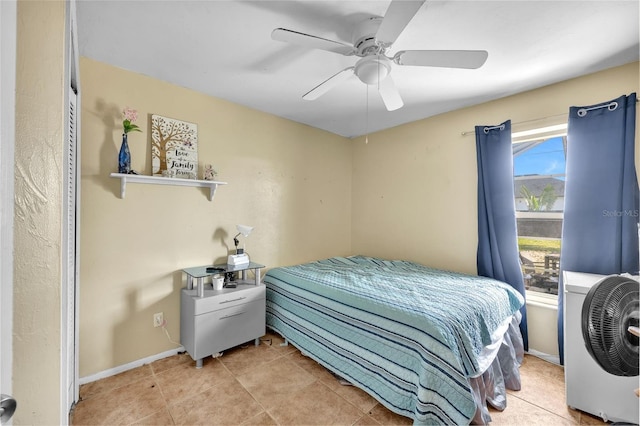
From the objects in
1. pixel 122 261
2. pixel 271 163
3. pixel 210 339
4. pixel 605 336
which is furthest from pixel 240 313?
pixel 605 336

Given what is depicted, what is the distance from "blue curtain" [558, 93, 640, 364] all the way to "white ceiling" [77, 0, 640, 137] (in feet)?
1.33

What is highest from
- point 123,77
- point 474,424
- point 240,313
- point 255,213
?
point 123,77

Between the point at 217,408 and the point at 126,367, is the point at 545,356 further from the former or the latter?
the point at 126,367

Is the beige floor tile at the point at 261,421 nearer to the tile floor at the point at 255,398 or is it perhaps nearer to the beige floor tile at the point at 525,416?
the tile floor at the point at 255,398

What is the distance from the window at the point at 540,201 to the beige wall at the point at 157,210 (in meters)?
2.38

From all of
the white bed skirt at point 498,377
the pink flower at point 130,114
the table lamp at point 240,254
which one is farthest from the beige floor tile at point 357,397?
the pink flower at point 130,114

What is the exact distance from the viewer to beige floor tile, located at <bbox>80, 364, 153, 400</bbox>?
1834mm

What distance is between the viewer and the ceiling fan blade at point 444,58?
4.69 feet

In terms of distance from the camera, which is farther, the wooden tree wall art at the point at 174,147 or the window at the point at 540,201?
the window at the point at 540,201

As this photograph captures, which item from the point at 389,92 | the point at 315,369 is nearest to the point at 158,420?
the point at 315,369

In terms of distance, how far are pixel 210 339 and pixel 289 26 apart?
2361mm

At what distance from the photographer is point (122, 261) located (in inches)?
82.4

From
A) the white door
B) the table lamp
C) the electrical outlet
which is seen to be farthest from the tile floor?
the white door

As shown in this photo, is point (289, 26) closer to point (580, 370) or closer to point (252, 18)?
point (252, 18)
